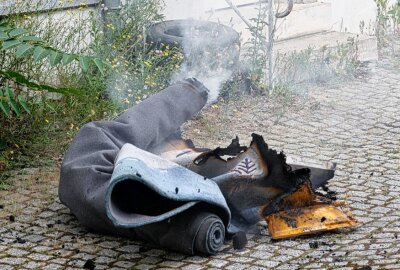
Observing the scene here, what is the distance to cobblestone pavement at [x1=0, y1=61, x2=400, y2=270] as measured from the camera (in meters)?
6.07

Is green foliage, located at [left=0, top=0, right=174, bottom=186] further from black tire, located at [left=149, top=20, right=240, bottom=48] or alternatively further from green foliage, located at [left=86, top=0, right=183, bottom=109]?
black tire, located at [left=149, top=20, right=240, bottom=48]

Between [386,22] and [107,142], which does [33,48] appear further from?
[386,22]

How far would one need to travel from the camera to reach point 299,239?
6.35 m

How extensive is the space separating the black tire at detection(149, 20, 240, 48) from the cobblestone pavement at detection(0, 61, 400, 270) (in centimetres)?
70

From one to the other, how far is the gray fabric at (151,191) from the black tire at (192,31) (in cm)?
355

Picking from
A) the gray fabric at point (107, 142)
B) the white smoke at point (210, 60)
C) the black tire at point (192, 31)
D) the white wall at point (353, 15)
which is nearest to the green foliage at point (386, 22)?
the white wall at point (353, 15)

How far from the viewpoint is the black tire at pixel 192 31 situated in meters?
9.75

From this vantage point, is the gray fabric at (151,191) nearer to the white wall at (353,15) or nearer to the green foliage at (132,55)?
the green foliage at (132,55)

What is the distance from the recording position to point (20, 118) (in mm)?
8133

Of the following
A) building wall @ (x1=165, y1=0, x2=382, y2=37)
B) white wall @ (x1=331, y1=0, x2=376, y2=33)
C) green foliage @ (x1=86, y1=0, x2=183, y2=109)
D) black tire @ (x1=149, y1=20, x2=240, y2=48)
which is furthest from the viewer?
white wall @ (x1=331, y1=0, x2=376, y2=33)

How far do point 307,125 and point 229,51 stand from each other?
1.18m

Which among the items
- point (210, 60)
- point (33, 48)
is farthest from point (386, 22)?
point (33, 48)

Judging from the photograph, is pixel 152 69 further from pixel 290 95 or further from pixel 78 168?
pixel 78 168

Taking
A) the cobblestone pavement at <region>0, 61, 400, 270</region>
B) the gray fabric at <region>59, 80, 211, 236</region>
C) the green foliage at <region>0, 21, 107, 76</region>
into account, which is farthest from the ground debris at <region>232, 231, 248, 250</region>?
the green foliage at <region>0, 21, 107, 76</region>
